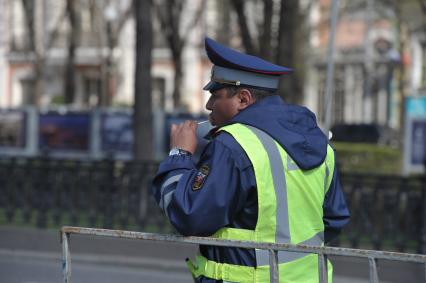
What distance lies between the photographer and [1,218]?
13.3 metres

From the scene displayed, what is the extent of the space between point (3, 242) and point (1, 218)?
8.63ft

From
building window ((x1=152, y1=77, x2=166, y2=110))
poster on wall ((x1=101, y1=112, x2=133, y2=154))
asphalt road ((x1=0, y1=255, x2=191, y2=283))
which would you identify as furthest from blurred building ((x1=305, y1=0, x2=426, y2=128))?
asphalt road ((x1=0, y1=255, x2=191, y2=283))

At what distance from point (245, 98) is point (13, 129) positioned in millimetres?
18712

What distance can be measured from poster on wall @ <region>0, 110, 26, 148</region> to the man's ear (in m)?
18.6

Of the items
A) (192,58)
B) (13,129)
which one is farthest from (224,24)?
(13,129)

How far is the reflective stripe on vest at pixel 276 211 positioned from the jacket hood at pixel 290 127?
0.09ft

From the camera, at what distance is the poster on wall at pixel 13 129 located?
21156 mm

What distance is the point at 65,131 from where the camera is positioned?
21094 millimetres

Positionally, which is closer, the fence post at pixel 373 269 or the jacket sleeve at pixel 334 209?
the fence post at pixel 373 269

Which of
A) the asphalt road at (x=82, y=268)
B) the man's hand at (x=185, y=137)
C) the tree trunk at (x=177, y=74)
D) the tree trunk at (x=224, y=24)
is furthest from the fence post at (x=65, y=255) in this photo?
the tree trunk at (x=224, y=24)

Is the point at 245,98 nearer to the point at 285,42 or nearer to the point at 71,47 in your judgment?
the point at 285,42

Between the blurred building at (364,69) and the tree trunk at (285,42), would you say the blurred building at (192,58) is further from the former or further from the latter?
the tree trunk at (285,42)

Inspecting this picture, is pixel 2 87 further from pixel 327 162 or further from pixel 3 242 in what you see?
pixel 327 162

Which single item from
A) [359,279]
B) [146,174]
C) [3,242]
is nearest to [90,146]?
[146,174]
